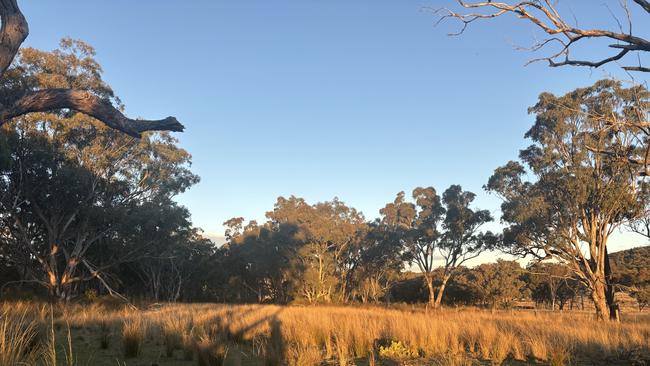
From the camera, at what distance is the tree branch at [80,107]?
395cm

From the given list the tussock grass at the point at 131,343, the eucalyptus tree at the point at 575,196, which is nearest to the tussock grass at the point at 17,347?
the tussock grass at the point at 131,343

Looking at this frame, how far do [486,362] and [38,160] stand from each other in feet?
70.9

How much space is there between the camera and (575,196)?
69.9 feet

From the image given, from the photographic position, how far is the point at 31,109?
13.2ft

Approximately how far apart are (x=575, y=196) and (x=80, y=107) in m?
23.0

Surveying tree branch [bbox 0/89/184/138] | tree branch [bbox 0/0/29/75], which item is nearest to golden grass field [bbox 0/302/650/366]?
tree branch [bbox 0/89/184/138]

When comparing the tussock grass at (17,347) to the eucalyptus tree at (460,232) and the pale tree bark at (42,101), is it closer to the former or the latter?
the pale tree bark at (42,101)

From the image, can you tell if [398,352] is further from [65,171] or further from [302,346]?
[65,171]

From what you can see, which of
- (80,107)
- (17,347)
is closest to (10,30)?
(80,107)

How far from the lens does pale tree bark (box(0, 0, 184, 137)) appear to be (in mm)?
3596

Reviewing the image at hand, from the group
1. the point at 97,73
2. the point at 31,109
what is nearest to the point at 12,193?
the point at 97,73

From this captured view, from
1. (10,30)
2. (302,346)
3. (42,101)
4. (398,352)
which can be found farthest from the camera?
(302,346)

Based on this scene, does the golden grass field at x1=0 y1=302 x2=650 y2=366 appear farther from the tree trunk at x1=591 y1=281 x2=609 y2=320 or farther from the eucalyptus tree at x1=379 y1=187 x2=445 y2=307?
the eucalyptus tree at x1=379 y1=187 x2=445 y2=307

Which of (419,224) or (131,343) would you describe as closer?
(131,343)
